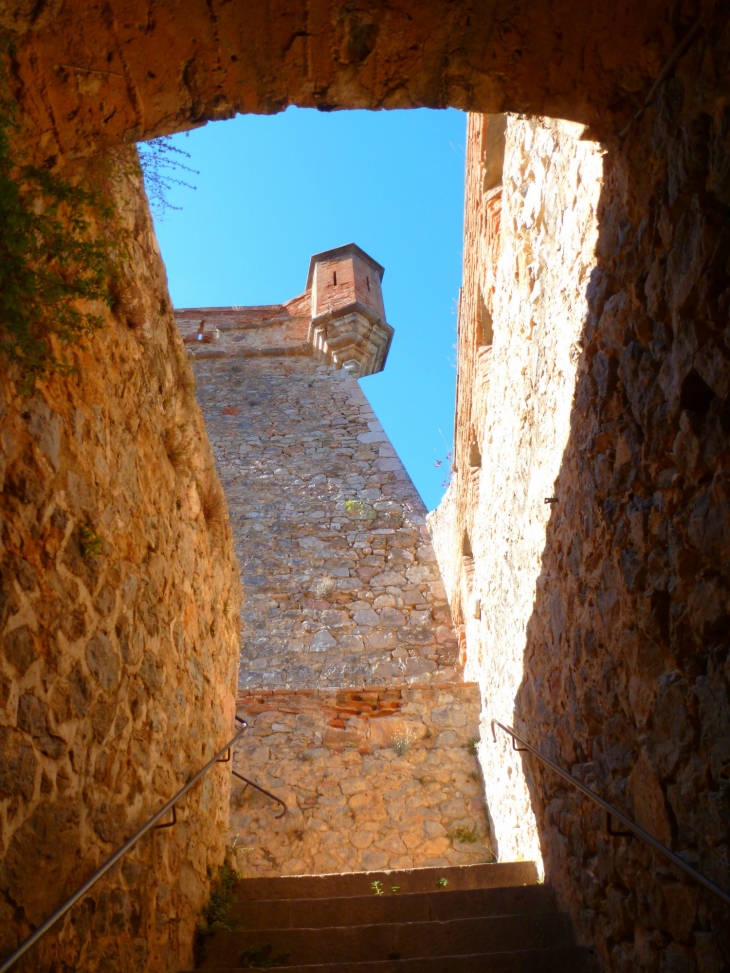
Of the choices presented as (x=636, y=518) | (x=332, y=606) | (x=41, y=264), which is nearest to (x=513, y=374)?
(x=636, y=518)

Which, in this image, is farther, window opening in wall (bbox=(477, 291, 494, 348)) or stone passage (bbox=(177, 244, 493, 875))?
window opening in wall (bbox=(477, 291, 494, 348))

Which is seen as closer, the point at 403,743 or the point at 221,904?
the point at 221,904

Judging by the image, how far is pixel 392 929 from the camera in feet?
9.98

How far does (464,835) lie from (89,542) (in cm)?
385

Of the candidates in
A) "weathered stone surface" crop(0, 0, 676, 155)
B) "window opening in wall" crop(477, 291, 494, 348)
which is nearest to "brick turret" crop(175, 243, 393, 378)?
"window opening in wall" crop(477, 291, 494, 348)

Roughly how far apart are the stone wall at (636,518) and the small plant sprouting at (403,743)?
1798mm

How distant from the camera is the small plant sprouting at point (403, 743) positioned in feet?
18.0

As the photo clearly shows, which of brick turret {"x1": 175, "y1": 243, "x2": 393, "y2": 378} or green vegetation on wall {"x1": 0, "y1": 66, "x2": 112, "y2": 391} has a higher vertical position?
brick turret {"x1": 175, "y1": 243, "x2": 393, "y2": 378}

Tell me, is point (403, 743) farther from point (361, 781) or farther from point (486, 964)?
point (486, 964)

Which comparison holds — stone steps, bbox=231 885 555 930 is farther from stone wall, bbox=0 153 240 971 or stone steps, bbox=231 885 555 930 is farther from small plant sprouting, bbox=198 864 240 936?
Answer: stone wall, bbox=0 153 240 971

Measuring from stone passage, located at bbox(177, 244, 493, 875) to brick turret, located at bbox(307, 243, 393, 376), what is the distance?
0.03 metres

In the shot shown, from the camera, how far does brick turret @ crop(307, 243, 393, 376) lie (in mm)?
11625

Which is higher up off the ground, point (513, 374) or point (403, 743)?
point (513, 374)

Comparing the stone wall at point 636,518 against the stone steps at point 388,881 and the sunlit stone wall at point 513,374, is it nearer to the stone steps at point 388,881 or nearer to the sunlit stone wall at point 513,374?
the sunlit stone wall at point 513,374
